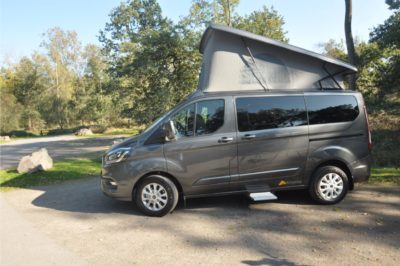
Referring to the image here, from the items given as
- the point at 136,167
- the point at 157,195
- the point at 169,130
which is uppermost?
the point at 169,130

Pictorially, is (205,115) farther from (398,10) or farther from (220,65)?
(398,10)

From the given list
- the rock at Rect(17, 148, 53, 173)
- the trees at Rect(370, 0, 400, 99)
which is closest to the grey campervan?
the rock at Rect(17, 148, 53, 173)

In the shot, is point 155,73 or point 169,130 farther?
point 155,73

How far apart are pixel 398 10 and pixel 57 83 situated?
1890 inches

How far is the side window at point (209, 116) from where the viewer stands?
6.07 metres

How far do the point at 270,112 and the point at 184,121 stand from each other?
1.55 meters

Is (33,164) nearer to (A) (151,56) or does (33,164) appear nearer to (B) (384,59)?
(A) (151,56)

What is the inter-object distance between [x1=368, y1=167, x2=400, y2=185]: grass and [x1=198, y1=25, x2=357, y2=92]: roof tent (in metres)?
2.63

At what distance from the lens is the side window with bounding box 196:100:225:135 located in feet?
19.9

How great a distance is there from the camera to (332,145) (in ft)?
20.6

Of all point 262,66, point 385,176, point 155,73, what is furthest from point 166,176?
point 155,73

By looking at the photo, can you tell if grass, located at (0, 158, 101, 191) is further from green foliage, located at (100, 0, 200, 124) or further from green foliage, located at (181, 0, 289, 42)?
green foliage, located at (181, 0, 289, 42)

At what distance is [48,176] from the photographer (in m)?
10.7

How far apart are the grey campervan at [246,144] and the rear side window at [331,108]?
0.02 meters
